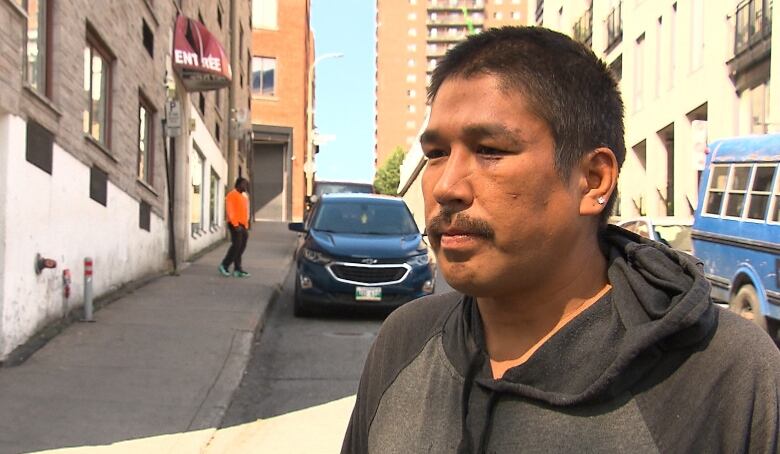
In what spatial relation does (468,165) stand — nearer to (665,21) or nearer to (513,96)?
(513,96)

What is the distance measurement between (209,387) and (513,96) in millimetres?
6140

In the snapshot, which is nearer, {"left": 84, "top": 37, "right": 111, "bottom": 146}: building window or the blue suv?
{"left": 84, "top": 37, "right": 111, "bottom": 146}: building window

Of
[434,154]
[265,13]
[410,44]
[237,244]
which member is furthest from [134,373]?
[410,44]

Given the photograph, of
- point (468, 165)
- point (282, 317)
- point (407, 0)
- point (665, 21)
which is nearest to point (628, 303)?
point (468, 165)

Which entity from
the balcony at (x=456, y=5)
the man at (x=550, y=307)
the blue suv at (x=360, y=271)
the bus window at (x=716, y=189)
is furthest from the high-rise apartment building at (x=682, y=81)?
the balcony at (x=456, y=5)

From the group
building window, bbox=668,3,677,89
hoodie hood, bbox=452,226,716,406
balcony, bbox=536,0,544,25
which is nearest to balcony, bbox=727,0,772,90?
building window, bbox=668,3,677,89

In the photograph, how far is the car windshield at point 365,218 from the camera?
11977 mm

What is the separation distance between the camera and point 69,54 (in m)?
9.33

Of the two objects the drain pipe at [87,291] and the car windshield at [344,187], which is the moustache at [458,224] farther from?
the car windshield at [344,187]

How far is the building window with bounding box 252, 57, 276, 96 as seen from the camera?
144 ft

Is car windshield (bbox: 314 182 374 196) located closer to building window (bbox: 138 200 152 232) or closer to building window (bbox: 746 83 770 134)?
building window (bbox: 746 83 770 134)

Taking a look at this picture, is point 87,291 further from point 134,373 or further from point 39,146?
point 134,373

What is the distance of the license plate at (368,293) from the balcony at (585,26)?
25263mm

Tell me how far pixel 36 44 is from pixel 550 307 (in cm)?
843
